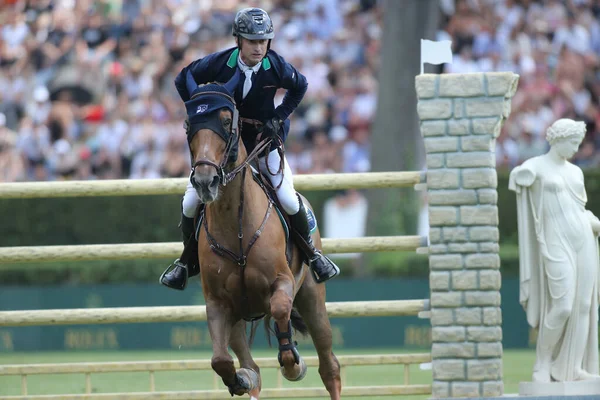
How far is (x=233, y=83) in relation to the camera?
7.30 meters

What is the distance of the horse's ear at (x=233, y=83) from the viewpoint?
7.18 m

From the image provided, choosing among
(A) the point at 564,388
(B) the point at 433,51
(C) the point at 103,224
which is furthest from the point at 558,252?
(C) the point at 103,224

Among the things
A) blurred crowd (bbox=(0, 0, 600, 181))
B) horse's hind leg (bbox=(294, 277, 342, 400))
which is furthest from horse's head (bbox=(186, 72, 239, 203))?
blurred crowd (bbox=(0, 0, 600, 181))

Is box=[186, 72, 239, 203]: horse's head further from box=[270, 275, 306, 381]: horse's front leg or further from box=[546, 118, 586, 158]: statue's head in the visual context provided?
box=[546, 118, 586, 158]: statue's head

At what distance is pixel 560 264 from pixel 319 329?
2.06 meters

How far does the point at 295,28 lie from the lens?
62.2 feet

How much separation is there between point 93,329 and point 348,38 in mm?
6905

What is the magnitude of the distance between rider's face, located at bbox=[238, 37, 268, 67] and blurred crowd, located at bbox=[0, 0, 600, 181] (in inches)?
364

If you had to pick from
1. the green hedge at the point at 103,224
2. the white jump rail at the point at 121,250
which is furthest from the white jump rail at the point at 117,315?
the green hedge at the point at 103,224

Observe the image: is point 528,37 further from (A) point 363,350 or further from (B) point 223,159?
(B) point 223,159

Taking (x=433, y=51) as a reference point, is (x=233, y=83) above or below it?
below

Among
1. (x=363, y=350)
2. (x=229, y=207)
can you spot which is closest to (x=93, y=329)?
(x=363, y=350)

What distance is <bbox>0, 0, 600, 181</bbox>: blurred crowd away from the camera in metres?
16.9

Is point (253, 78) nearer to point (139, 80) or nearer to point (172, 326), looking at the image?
point (172, 326)
